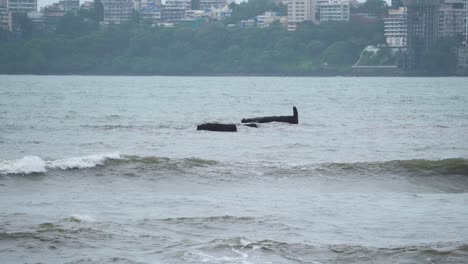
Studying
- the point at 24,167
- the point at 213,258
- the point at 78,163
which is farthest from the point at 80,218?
the point at 78,163

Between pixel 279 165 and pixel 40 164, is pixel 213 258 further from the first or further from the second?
pixel 279 165

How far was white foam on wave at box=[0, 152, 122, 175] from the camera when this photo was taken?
76.6ft

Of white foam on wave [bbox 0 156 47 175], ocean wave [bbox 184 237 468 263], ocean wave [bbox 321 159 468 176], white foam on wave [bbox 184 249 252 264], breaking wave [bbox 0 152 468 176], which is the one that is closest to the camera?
white foam on wave [bbox 184 249 252 264]

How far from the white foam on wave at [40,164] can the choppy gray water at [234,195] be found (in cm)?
4

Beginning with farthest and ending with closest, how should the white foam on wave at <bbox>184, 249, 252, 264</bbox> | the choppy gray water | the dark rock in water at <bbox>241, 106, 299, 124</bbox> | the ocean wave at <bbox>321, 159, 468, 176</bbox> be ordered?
the dark rock in water at <bbox>241, 106, 299, 124</bbox> < the ocean wave at <bbox>321, 159, 468, 176</bbox> < the choppy gray water < the white foam on wave at <bbox>184, 249, 252, 264</bbox>

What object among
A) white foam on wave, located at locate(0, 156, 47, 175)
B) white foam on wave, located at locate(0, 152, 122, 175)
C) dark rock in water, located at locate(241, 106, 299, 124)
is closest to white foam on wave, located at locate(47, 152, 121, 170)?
white foam on wave, located at locate(0, 152, 122, 175)

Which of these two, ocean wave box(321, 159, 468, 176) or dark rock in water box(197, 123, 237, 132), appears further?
dark rock in water box(197, 123, 237, 132)

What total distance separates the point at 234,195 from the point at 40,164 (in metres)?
5.50

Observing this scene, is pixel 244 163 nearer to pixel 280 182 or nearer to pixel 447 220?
pixel 280 182

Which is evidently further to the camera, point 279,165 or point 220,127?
point 220,127

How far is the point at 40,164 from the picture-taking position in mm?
23734

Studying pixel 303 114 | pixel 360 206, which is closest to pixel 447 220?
pixel 360 206

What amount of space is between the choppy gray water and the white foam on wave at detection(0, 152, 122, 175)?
0.12 feet

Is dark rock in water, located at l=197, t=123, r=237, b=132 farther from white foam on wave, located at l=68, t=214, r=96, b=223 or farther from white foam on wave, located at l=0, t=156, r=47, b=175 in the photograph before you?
white foam on wave, located at l=68, t=214, r=96, b=223
